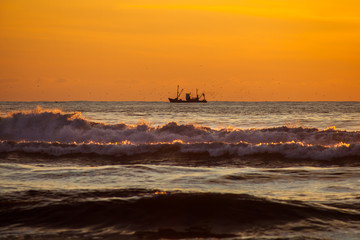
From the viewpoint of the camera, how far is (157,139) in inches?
1049

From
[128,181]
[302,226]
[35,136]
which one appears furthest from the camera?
[35,136]

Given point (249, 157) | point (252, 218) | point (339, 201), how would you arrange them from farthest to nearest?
point (249, 157) < point (339, 201) < point (252, 218)

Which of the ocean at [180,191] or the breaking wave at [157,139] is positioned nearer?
the ocean at [180,191]

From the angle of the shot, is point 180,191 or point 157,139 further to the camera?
point 157,139

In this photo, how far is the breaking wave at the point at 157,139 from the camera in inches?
783

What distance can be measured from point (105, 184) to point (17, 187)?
240 cm

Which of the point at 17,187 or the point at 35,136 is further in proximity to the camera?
the point at 35,136

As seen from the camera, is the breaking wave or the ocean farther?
the breaking wave

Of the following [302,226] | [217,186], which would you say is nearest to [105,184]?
[217,186]

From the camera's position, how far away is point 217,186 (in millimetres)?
11969

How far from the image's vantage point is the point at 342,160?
18.0m

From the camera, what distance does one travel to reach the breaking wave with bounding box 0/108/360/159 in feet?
65.3

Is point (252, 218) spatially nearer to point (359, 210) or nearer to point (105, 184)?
point (359, 210)

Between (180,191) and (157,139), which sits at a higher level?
(180,191)
